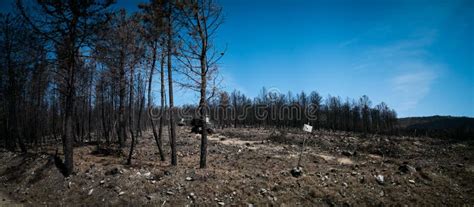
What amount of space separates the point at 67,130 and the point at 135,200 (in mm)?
4947

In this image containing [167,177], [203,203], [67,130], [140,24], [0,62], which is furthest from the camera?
[0,62]

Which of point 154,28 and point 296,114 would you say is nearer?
point 154,28

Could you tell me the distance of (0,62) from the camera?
48.6 ft

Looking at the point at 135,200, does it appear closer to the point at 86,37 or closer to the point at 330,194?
the point at 330,194

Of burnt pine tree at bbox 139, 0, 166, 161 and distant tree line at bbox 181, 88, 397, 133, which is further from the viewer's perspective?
distant tree line at bbox 181, 88, 397, 133

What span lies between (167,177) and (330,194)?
5.43m

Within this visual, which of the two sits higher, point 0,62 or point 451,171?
point 0,62

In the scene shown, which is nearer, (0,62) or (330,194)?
(330,194)

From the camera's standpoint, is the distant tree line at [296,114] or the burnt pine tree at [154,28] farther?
the distant tree line at [296,114]

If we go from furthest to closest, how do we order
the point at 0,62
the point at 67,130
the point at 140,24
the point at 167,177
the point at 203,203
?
the point at 0,62 → the point at 140,24 → the point at 67,130 → the point at 167,177 → the point at 203,203

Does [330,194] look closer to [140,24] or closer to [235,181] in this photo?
[235,181]

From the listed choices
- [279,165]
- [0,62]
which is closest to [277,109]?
[279,165]

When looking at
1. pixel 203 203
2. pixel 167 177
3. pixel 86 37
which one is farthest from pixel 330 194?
pixel 86 37

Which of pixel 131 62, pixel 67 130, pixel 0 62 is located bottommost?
pixel 67 130
